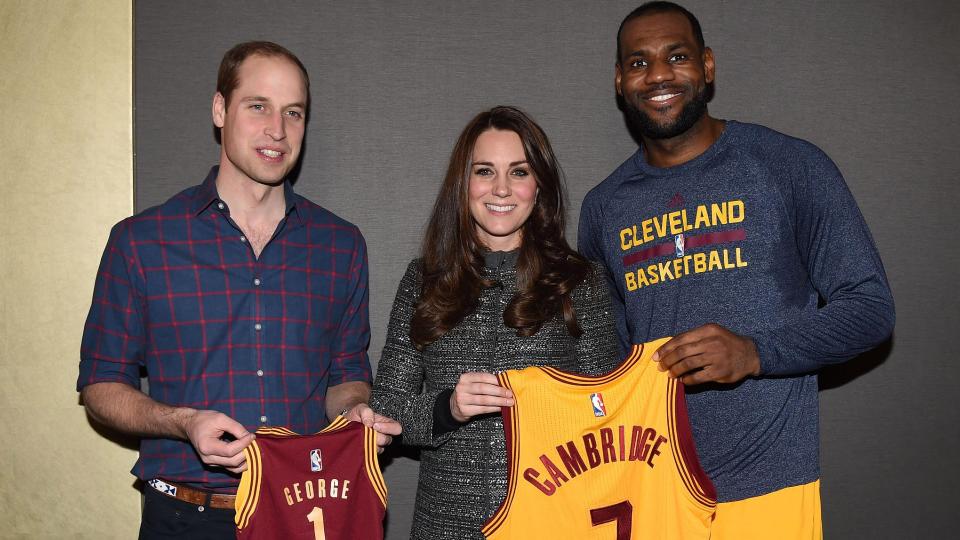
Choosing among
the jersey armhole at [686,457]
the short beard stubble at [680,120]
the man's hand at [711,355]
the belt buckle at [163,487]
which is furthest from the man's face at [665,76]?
the belt buckle at [163,487]

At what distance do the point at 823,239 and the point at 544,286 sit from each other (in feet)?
2.50

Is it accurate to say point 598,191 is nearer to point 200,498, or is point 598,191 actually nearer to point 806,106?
point 806,106

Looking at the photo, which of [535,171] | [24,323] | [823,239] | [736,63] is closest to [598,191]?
[535,171]

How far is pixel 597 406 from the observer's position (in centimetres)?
190

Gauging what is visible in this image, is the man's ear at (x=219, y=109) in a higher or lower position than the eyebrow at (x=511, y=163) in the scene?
higher

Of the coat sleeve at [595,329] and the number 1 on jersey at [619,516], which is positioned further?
the coat sleeve at [595,329]

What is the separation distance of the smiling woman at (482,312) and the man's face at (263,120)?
50 centimetres

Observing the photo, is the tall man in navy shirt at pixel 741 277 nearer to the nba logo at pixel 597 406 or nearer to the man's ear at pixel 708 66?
the man's ear at pixel 708 66

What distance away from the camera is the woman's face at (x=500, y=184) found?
6.96 ft

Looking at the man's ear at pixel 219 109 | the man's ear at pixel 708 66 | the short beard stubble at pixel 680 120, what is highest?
the man's ear at pixel 708 66

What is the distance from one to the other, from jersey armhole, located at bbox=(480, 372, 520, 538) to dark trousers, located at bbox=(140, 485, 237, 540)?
742 millimetres

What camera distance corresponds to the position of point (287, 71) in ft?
7.13

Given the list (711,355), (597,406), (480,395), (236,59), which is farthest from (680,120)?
(236,59)

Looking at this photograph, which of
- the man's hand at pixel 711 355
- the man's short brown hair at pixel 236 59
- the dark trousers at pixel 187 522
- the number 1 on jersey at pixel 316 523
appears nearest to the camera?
the man's hand at pixel 711 355
